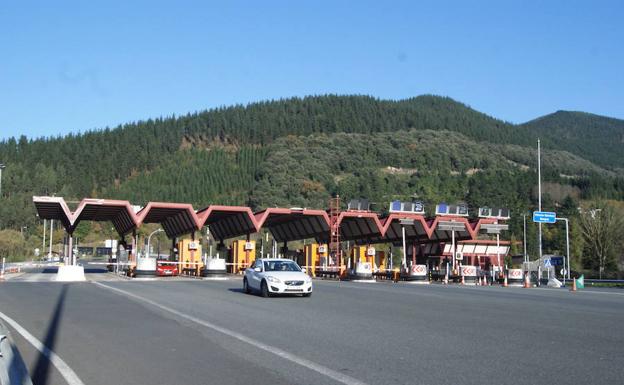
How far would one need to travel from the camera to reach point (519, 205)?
413 ft

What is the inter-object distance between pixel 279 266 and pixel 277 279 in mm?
1905

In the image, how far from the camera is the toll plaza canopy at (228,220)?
49.6m

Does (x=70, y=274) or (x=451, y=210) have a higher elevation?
(x=451, y=210)

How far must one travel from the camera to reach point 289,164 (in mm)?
155625

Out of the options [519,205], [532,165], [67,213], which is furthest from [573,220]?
[532,165]

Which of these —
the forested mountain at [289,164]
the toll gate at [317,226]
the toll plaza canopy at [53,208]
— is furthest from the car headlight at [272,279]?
the forested mountain at [289,164]

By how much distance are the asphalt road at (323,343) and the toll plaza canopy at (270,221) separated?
28.9 m

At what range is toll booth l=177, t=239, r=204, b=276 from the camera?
49.7 meters

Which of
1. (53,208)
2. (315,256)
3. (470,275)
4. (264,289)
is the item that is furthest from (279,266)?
(315,256)

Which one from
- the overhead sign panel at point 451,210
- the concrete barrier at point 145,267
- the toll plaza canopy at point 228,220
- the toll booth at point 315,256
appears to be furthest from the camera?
the toll booth at point 315,256

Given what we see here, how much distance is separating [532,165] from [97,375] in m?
181

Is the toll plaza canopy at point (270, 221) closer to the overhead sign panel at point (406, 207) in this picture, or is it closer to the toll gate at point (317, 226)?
the toll gate at point (317, 226)

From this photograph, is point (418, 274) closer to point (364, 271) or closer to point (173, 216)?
point (364, 271)

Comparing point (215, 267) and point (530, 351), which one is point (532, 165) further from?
point (530, 351)
